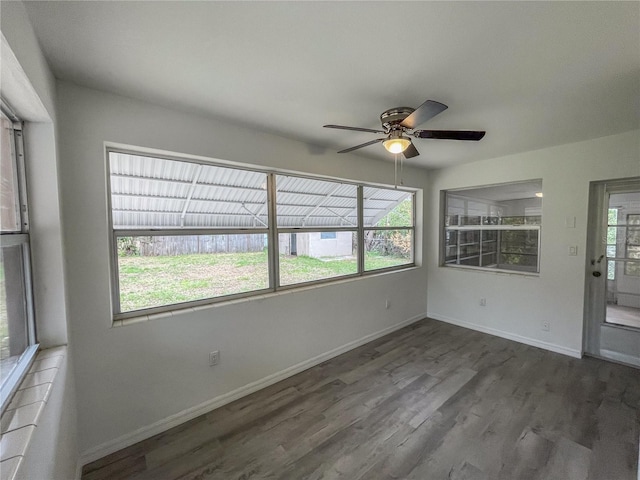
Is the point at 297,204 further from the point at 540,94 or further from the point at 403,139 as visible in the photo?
the point at 540,94

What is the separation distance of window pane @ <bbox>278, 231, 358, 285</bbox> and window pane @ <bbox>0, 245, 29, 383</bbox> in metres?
1.80

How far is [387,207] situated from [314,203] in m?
1.39

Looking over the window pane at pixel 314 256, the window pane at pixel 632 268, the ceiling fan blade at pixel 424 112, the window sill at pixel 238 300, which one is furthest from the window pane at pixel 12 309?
the window pane at pixel 632 268

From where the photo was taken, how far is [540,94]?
6.04ft

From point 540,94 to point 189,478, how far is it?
335 cm

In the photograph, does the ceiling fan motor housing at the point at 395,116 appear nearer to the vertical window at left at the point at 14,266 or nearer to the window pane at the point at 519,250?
the vertical window at left at the point at 14,266

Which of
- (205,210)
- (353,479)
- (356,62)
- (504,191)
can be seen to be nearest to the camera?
(356,62)

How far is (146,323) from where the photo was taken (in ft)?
6.37

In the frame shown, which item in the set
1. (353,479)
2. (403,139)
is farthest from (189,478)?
(403,139)

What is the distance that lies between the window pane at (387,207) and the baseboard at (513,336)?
1.56 metres

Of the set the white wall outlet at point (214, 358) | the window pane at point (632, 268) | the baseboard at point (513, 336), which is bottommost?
the baseboard at point (513, 336)

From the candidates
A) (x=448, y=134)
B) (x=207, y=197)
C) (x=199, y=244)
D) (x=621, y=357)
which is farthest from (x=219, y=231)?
(x=621, y=357)

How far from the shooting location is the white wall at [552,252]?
2799mm

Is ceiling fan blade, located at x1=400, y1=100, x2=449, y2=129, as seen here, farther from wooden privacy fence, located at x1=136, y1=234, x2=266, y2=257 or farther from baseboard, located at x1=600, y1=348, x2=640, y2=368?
baseboard, located at x1=600, y1=348, x2=640, y2=368
